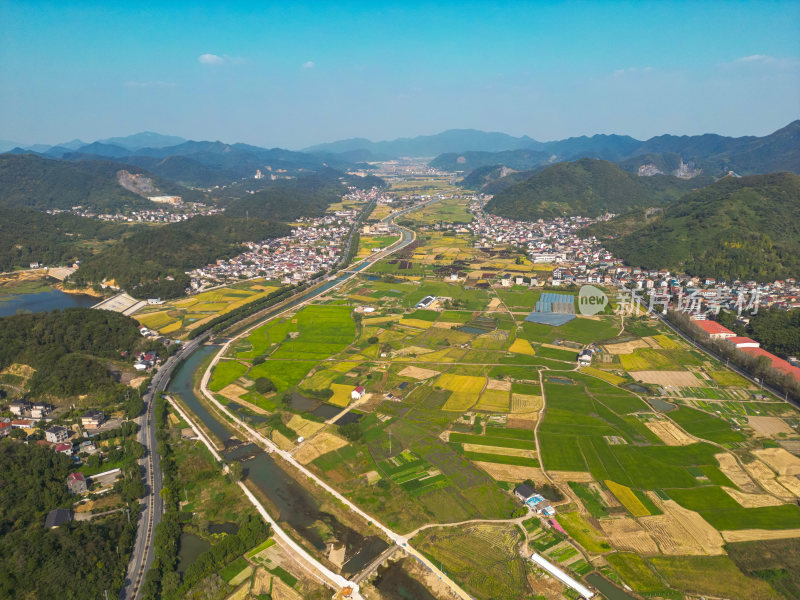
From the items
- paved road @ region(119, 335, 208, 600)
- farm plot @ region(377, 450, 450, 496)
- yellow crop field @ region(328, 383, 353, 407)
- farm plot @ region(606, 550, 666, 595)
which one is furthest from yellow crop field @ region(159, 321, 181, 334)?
farm plot @ region(606, 550, 666, 595)

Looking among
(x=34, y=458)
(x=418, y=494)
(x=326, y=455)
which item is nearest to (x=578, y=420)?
(x=418, y=494)

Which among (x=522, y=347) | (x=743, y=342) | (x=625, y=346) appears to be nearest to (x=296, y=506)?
(x=522, y=347)

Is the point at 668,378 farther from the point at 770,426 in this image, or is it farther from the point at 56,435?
the point at 56,435

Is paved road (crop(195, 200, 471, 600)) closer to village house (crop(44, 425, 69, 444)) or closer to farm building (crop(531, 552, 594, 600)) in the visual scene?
farm building (crop(531, 552, 594, 600))

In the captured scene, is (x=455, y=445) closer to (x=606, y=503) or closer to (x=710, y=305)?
(x=606, y=503)

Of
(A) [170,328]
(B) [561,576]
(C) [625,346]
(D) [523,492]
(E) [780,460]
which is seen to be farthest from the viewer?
(A) [170,328]

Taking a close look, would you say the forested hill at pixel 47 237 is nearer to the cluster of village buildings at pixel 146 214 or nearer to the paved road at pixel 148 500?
the cluster of village buildings at pixel 146 214
